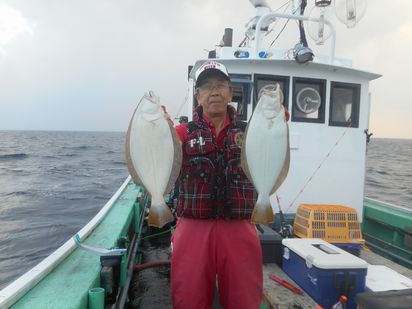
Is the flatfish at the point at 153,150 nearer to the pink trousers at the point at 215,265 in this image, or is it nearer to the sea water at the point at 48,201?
the pink trousers at the point at 215,265

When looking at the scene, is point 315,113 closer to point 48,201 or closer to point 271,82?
point 271,82

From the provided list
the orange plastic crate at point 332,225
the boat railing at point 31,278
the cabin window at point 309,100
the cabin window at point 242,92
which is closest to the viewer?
the boat railing at point 31,278

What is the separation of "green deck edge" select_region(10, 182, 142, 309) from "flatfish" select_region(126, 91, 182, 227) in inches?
39.6

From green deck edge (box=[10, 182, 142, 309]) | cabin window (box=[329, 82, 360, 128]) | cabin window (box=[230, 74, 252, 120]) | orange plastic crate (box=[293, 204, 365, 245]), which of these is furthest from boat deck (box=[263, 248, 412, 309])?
cabin window (box=[329, 82, 360, 128])

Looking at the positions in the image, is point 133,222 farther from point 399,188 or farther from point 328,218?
point 399,188

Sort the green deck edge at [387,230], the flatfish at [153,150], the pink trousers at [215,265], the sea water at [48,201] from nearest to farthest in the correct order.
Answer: the flatfish at [153,150] < the pink trousers at [215,265] < the green deck edge at [387,230] < the sea water at [48,201]

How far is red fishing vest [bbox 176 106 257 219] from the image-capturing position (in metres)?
2.72

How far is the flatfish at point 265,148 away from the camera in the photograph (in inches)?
94.2

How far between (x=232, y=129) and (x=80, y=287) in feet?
5.84

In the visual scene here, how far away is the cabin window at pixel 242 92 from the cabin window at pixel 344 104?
61.6 inches

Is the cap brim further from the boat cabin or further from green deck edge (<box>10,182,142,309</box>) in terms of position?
the boat cabin

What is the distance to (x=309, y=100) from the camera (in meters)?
6.11

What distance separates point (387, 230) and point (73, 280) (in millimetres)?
5588

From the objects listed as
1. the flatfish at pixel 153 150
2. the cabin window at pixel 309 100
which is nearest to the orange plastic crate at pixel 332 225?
the cabin window at pixel 309 100
